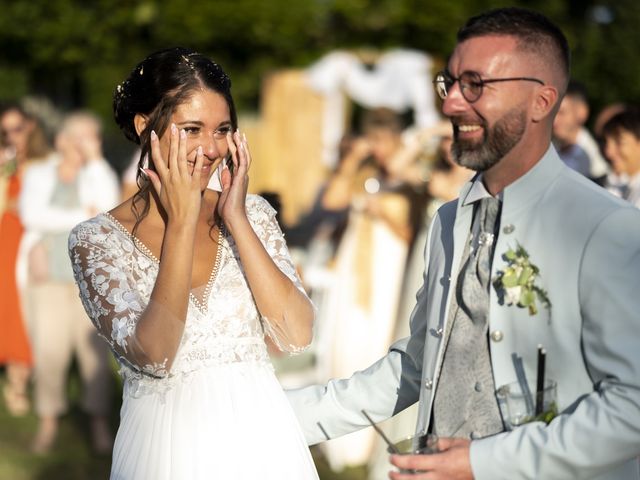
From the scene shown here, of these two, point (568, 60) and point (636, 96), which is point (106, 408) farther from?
point (636, 96)

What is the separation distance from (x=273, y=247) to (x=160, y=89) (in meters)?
0.66

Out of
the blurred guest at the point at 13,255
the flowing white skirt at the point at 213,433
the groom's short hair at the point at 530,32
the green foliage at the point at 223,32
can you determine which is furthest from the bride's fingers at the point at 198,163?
the green foliage at the point at 223,32

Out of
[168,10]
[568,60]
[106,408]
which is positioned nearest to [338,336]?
[106,408]

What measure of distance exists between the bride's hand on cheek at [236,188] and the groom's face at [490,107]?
2.93ft

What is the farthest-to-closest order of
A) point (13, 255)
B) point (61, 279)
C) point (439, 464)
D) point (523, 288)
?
point (13, 255)
point (61, 279)
point (523, 288)
point (439, 464)

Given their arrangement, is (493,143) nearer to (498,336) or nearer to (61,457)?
(498,336)

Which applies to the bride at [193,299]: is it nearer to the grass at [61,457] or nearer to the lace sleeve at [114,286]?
the lace sleeve at [114,286]

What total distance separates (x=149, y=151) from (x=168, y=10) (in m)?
23.7

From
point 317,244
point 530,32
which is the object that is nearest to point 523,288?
point 530,32

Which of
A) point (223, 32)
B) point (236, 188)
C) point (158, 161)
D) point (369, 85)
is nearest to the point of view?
point (158, 161)

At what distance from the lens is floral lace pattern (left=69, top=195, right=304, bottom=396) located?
3.53m

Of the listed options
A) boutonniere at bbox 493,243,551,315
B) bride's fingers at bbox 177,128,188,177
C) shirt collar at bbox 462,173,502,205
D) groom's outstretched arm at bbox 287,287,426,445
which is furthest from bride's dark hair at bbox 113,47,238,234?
boutonniere at bbox 493,243,551,315

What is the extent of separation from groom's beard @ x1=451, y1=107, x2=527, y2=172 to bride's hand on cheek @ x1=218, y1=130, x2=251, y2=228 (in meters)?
0.90

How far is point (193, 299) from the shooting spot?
368 centimetres
